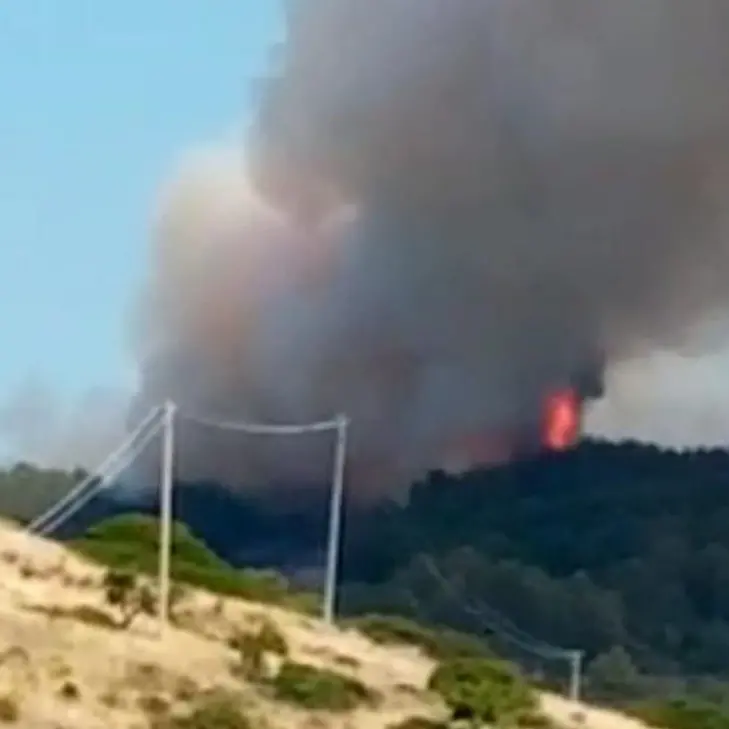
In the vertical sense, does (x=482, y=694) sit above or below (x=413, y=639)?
below

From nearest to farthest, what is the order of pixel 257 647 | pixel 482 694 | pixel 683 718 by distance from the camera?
pixel 482 694
pixel 257 647
pixel 683 718

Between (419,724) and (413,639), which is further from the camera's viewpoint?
(413,639)

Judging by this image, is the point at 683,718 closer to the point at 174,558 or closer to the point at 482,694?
the point at 174,558

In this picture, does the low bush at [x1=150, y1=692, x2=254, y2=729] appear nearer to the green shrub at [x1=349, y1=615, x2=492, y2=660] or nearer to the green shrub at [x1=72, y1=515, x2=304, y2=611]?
the green shrub at [x1=72, y1=515, x2=304, y2=611]

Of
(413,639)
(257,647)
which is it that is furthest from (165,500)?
(413,639)

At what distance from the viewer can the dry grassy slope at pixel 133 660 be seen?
35.3 meters

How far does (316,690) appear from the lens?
39.6 m

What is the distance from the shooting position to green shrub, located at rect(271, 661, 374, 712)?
39156 mm

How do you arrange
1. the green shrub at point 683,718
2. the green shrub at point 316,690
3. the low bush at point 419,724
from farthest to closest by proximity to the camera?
the green shrub at point 683,718
the green shrub at point 316,690
the low bush at point 419,724

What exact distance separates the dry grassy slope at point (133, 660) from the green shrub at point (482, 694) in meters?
0.55

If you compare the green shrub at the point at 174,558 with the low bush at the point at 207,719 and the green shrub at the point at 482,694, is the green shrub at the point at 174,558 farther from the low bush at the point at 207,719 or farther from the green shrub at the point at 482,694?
the low bush at the point at 207,719

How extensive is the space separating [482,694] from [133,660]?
7.17 m

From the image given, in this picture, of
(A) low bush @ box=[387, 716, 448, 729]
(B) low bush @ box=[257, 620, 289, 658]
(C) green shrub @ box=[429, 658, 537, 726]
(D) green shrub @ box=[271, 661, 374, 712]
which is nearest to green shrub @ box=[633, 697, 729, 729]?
(C) green shrub @ box=[429, 658, 537, 726]

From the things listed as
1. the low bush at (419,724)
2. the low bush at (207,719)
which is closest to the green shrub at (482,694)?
the low bush at (419,724)
